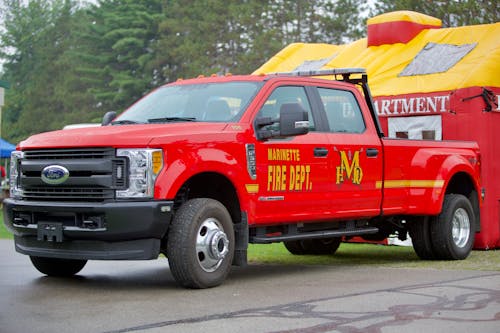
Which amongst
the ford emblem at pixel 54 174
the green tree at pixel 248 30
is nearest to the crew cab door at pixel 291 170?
the ford emblem at pixel 54 174

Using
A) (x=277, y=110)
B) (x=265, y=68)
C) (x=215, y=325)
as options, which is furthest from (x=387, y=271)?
(x=265, y=68)

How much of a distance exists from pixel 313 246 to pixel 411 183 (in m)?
1.99

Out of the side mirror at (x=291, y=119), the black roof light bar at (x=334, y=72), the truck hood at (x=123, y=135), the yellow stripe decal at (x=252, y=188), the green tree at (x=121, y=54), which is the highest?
the green tree at (x=121, y=54)

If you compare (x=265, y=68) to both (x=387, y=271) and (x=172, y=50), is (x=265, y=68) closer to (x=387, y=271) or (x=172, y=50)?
(x=387, y=271)

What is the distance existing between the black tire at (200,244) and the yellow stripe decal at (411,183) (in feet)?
8.61

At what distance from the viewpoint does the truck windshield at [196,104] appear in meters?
9.17

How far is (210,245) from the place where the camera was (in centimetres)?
834

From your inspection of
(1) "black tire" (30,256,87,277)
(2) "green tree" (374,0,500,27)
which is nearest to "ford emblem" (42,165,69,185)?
(1) "black tire" (30,256,87,277)

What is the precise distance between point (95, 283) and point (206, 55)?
47073 mm

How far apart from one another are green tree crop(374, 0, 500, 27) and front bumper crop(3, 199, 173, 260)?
28.8 metres

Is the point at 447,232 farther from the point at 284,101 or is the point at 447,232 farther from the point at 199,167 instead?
the point at 199,167

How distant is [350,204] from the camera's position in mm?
10094

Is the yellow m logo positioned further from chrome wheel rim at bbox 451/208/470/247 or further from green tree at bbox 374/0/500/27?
green tree at bbox 374/0/500/27

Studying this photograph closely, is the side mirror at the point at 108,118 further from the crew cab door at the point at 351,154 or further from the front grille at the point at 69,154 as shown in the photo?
the crew cab door at the point at 351,154
